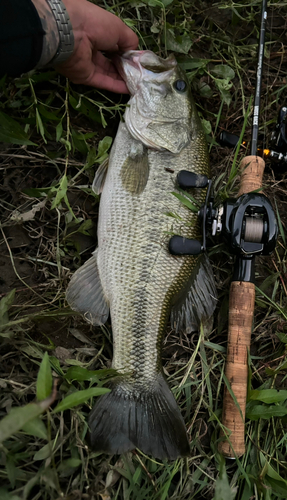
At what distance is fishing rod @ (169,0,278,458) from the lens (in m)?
1.85

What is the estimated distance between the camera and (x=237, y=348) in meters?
2.03

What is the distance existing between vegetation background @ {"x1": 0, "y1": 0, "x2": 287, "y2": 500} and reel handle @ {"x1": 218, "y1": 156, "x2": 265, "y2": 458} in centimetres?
Result: 9

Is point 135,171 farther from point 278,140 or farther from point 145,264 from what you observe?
point 278,140

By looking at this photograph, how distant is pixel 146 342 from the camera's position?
6.34ft

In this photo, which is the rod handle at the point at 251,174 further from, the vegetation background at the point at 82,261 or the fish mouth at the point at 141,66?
the fish mouth at the point at 141,66

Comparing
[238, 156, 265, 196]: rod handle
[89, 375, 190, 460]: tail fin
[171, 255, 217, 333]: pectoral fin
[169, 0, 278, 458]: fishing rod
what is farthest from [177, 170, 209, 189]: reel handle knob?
[89, 375, 190, 460]: tail fin

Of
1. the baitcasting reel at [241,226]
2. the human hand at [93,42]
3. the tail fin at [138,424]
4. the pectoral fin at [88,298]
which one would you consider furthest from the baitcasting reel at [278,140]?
the tail fin at [138,424]

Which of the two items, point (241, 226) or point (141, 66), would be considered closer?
point (241, 226)

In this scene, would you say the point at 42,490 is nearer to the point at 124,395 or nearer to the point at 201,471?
the point at 124,395

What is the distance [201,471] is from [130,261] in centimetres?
121

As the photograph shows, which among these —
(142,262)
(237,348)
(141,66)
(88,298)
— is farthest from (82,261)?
(141,66)

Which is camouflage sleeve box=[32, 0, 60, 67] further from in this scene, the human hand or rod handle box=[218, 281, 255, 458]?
rod handle box=[218, 281, 255, 458]

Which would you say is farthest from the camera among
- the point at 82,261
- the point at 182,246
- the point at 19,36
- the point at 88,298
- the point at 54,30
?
the point at 82,261

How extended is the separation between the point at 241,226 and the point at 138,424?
3.62 ft
